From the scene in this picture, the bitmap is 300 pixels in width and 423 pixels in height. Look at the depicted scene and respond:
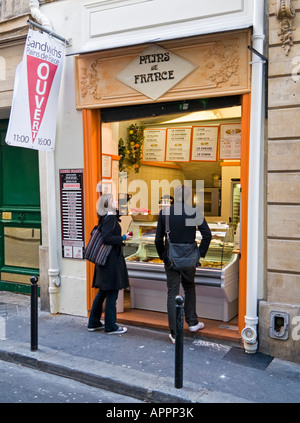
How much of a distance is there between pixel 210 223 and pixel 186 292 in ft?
5.77

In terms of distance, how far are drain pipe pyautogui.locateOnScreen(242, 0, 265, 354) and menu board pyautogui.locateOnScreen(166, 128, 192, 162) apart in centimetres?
241

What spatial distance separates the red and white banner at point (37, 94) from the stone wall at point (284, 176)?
10.2 ft

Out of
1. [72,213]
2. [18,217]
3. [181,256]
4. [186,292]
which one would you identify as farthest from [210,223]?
[18,217]

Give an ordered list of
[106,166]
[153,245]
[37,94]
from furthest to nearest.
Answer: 1. [106,166]
2. [153,245]
3. [37,94]

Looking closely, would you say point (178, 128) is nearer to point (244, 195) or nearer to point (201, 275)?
point (244, 195)

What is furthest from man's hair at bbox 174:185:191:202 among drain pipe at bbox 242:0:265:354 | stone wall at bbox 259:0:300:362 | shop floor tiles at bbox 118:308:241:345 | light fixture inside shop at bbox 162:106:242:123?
shop floor tiles at bbox 118:308:241:345

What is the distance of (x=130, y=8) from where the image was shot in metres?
6.16

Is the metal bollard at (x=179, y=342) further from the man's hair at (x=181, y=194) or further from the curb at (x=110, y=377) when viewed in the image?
the man's hair at (x=181, y=194)

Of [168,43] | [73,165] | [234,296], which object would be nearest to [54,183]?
[73,165]

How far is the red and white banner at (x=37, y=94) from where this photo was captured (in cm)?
585

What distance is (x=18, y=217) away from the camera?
8.28 meters

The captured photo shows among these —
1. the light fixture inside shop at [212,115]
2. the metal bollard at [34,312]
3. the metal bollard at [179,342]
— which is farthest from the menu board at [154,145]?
the metal bollard at [179,342]
